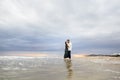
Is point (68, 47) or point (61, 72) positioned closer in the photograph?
point (61, 72)

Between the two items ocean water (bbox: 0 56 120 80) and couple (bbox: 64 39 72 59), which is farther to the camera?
couple (bbox: 64 39 72 59)

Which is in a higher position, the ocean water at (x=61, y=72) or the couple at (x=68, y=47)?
the couple at (x=68, y=47)

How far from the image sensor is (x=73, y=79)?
10195mm

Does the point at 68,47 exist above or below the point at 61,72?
above

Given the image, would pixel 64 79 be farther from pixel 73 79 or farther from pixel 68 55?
pixel 68 55

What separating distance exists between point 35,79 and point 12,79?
1139 mm

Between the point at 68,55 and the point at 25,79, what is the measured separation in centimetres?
2050

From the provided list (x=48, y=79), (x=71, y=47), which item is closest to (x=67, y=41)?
(x=71, y=47)

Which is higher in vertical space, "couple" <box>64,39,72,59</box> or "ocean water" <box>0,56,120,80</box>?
"couple" <box>64,39,72,59</box>

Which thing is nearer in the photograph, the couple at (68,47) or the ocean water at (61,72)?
Result: the ocean water at (61,72)

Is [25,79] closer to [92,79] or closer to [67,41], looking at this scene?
[92,79]

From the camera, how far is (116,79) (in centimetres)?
1040

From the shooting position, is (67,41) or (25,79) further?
(67,41)

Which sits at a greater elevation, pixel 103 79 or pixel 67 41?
pixel 67 41
